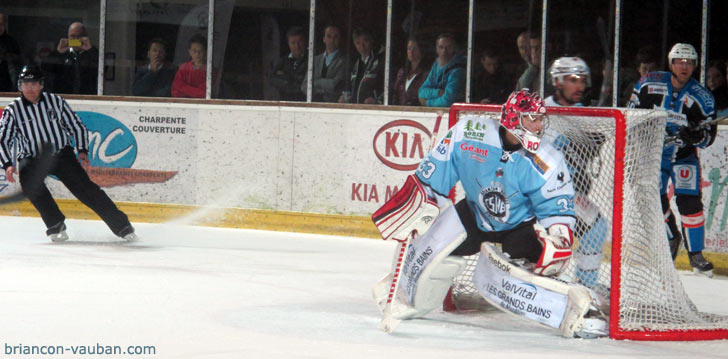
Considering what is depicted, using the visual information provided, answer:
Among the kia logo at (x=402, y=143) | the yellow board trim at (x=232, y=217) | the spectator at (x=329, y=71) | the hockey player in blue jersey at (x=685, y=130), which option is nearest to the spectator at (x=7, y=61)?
the yellow board trim at (x=232, y=217)

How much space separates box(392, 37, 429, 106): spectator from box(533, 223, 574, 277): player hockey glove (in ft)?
12.5

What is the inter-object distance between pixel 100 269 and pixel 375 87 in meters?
2.98

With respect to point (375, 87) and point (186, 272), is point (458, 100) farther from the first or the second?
point (186, 272)

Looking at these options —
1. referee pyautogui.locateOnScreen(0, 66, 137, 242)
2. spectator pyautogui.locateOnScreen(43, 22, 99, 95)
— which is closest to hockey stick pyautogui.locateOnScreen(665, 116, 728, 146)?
referee pyautogui.locateOnScreen(0, 66, 137, 242)

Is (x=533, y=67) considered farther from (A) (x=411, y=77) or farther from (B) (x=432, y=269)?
(B) (x=432, y=269)

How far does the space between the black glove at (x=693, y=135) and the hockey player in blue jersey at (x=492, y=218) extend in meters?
2.00

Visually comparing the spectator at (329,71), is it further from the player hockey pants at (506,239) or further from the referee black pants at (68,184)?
the player hockey pants at (506,239)

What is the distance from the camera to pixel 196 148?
795cm

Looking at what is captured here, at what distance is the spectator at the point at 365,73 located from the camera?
779 cm

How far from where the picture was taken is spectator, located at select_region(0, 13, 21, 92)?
8586mm

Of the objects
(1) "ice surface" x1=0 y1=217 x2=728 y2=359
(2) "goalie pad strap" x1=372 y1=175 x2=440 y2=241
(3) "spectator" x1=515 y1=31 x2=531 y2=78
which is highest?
(3) "spectator" x1=515 y1=31 x2=531 y2=78

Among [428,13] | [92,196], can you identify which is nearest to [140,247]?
[92,196]

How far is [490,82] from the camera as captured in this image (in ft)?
24.2

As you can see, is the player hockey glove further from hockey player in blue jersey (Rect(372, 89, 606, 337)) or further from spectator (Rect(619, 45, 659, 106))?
spectator (Rect(619, 45, 659, 106))
